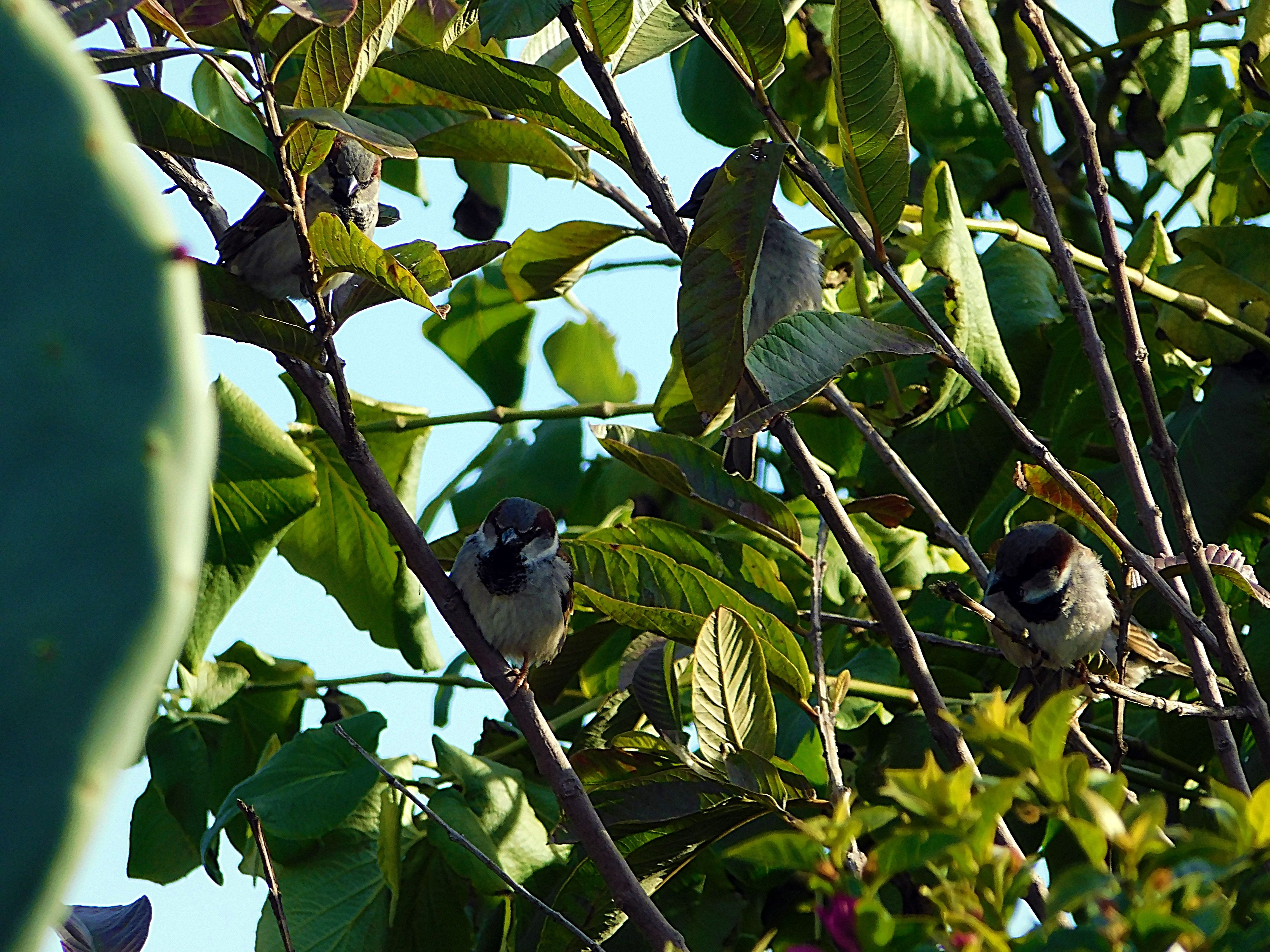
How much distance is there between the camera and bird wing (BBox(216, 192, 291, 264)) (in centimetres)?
214

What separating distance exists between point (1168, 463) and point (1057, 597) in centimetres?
94

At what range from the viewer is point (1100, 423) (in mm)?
2297

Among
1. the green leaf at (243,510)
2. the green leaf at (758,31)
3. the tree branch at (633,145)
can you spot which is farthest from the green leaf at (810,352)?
the green leaf at (243,510)

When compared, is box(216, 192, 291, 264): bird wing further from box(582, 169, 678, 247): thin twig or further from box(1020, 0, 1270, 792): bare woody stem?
box(1020, 0, 1270, 792): bare woody stem

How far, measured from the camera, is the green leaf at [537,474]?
9.21 feet

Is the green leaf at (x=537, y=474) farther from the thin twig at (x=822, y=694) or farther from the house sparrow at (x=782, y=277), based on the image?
the thin twig at (x=822, y=694)

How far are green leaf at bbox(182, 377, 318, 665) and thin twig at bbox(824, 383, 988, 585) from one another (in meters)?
0.88

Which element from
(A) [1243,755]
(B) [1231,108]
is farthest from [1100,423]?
(B) [1231,108]

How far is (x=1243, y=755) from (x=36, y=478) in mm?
1900

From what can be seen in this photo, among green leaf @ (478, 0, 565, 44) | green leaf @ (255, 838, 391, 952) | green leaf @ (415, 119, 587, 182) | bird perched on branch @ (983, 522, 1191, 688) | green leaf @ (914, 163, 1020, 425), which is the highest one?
green leaf @ (478, 0, 565, 44)

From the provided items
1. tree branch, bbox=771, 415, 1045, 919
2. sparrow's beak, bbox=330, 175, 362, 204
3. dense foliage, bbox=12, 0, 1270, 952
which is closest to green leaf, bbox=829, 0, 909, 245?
dense foliage, bbox=12, 0, 1270, 952

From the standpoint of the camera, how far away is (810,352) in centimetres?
128

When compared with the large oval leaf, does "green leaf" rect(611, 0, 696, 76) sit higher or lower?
higher

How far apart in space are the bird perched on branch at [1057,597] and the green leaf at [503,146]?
97cm
